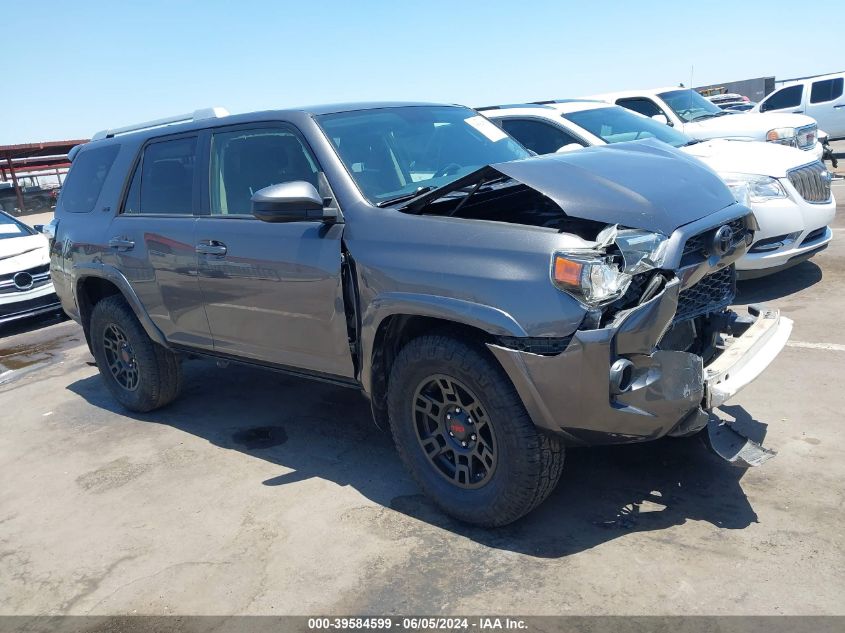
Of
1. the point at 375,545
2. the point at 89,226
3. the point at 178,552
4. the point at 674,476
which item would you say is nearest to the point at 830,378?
the point at 674,476

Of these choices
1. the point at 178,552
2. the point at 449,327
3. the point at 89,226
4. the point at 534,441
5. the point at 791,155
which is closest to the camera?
the point at 534,441

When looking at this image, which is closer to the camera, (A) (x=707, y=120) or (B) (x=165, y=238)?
(B) (x=165, y=238)

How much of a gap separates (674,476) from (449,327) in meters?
1.41

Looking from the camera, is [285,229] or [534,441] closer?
[534,441]

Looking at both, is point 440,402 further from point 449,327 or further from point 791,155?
point 791,155

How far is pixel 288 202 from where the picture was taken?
11.7 feet

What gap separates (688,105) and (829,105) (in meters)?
10.9

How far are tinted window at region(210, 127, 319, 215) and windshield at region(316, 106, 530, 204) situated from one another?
22cm

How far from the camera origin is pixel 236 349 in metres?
4.53

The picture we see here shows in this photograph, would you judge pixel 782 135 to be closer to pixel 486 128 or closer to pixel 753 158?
pixel 753 158

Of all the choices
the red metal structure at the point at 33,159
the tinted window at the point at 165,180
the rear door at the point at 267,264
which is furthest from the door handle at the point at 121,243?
the red metal structure at the point at 33,159

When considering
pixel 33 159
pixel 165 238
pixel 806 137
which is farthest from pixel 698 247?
pixel 33 159

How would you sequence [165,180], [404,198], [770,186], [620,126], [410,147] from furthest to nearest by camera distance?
[620,126] → [770,186] → [165,180] → [410,147] → [404,198]

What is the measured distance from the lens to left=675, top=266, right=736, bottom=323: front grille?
11.0 feet
